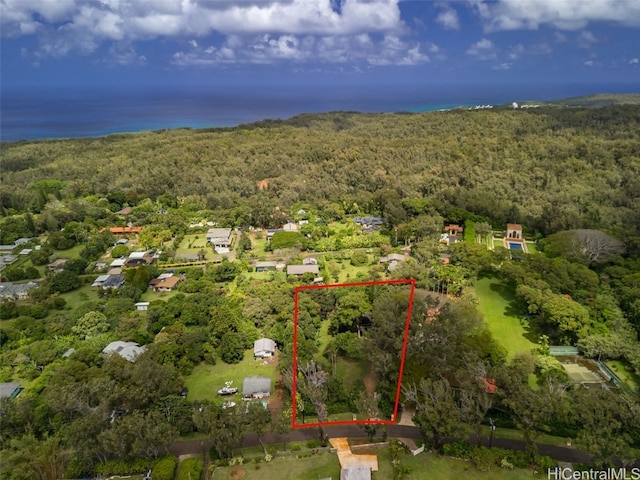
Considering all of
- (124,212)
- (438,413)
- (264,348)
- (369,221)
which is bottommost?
(264,348)

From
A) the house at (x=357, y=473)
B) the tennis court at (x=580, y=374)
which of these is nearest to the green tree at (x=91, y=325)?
the house at (x=357, y=473)

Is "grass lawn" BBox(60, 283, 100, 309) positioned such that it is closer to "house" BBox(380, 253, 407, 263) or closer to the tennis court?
"house" BBox(380, 253, 407, 263)

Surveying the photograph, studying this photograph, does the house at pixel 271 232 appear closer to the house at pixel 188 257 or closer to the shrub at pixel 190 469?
the house at pixel 188 257

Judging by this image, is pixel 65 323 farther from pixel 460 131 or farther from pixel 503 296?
pixel 460 131

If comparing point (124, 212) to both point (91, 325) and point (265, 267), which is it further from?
point (91, 325)

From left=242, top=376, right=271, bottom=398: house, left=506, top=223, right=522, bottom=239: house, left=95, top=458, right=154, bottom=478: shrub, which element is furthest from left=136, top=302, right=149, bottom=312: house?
left=506, top=223, right=522, bottom=239: house

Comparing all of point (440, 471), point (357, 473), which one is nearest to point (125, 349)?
point (357, 473)

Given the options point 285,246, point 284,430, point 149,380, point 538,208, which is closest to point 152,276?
point 285,246
